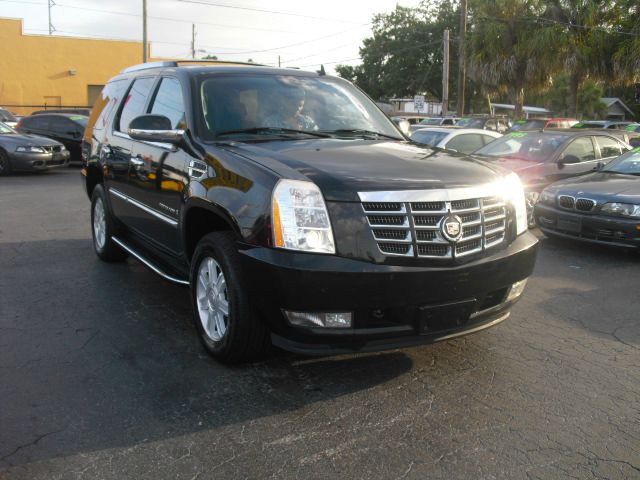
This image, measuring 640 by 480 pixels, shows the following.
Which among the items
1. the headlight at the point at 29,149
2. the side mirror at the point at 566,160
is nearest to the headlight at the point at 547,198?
the side mirror at the point at 566,160

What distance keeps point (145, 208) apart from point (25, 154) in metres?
11.9

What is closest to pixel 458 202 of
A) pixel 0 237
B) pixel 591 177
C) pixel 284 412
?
pixel 284 412

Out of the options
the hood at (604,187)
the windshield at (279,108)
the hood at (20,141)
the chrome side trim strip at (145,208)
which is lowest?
the chrome side trim strip at (145,208)

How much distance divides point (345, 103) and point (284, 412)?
2.73 meters

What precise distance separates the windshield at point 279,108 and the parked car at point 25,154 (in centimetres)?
1244

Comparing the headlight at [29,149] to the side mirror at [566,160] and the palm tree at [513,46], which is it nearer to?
the side mirror at [566,160]

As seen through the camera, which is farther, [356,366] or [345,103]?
[345,103]

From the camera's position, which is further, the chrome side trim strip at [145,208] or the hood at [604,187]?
the hood at [604,187]

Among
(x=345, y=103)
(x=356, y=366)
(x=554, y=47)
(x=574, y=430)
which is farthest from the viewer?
(x=554, y=47)

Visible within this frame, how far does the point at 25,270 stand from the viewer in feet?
21.4

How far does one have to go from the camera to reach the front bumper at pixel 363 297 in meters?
3.44

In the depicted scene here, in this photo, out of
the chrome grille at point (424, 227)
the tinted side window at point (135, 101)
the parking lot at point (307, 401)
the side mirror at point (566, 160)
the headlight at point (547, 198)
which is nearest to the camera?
the parking lot at point (307, 401)

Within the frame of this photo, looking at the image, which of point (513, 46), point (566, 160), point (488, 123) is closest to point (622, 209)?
point (566, 160)

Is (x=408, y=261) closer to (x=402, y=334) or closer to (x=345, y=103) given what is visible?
(x=402, y=334)
